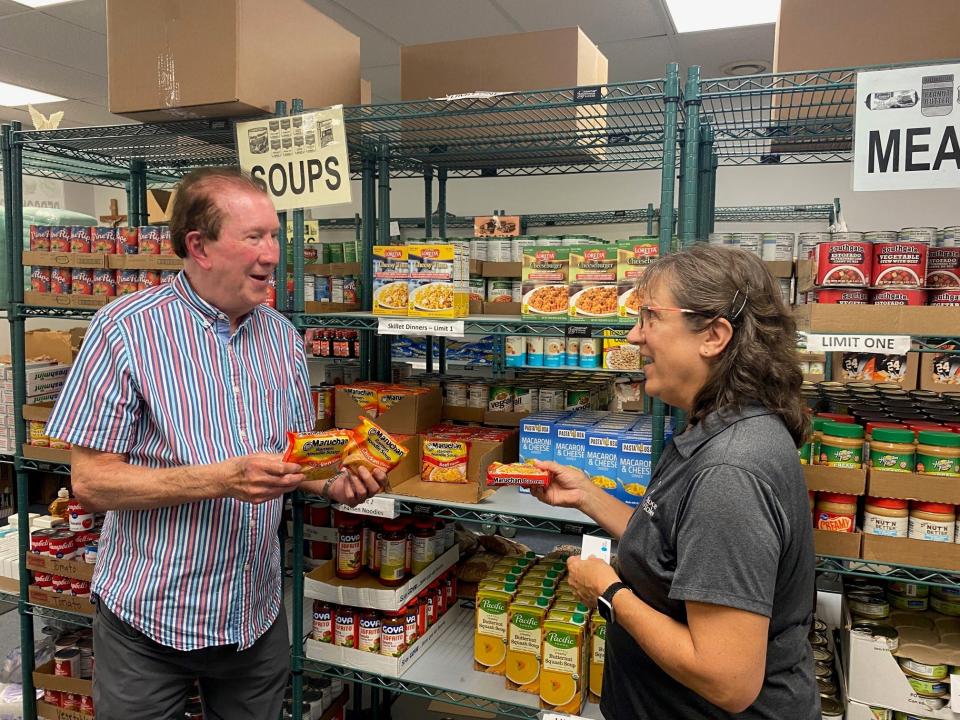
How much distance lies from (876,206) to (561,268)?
5.86m

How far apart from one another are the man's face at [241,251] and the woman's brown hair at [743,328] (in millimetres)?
1011

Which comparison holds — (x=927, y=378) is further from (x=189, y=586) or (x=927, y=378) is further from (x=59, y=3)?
(x=59, y=3)

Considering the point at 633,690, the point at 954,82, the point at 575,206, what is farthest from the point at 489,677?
the point at 575,206

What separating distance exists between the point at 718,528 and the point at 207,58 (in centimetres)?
204

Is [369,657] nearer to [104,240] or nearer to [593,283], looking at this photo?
[593,283]

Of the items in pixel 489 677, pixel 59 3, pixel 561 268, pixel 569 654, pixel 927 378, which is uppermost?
pixel 59 3

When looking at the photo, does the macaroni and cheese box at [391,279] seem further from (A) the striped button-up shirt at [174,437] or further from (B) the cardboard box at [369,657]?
(B) the cardboard box at [369,657]

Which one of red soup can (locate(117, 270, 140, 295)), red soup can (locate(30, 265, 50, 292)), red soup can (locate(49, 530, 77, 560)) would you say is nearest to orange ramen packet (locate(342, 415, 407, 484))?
red soup can (locate(117, 270, 140, 295))

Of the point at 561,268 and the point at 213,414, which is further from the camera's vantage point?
the point at 561,268

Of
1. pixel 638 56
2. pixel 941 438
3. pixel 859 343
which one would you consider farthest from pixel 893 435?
pixel 638 56

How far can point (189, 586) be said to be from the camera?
5.76 ft

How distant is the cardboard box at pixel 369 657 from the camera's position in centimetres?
225

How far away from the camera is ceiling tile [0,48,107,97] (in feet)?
18.7

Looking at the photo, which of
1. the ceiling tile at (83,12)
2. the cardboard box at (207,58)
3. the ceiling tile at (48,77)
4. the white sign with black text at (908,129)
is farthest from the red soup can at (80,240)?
the ceiling tile at (48,77)
